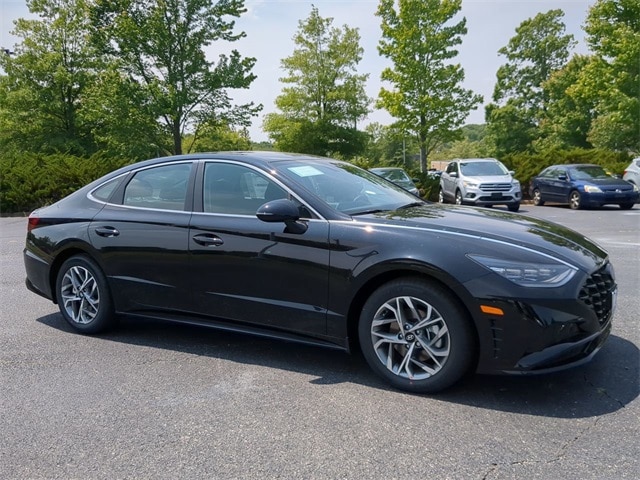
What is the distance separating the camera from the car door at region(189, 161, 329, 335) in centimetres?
384

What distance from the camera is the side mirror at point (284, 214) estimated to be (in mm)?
3809

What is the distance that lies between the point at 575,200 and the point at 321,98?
22824 millimetres

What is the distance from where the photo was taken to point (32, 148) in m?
39.4

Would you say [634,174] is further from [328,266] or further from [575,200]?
[328,266]

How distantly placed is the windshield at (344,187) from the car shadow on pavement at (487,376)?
1.13 meters

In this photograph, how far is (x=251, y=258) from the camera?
4.05 metres

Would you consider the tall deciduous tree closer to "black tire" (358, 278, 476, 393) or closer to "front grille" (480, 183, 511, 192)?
"front grille" (480, 183, 511, 192)

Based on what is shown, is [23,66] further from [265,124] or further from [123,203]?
[123,203]

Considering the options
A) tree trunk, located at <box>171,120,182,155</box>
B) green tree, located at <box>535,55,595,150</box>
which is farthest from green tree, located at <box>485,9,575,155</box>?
tree trunk, located at <box>171,120,182,155</box>

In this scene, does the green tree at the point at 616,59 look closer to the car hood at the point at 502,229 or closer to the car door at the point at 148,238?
the car hood at the point at 502,229

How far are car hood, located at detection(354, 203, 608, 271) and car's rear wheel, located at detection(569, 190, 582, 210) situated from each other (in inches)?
586

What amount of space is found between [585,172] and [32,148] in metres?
35.5

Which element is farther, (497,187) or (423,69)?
(423,69)

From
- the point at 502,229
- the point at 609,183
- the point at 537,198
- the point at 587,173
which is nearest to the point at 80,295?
the point at 502,229
